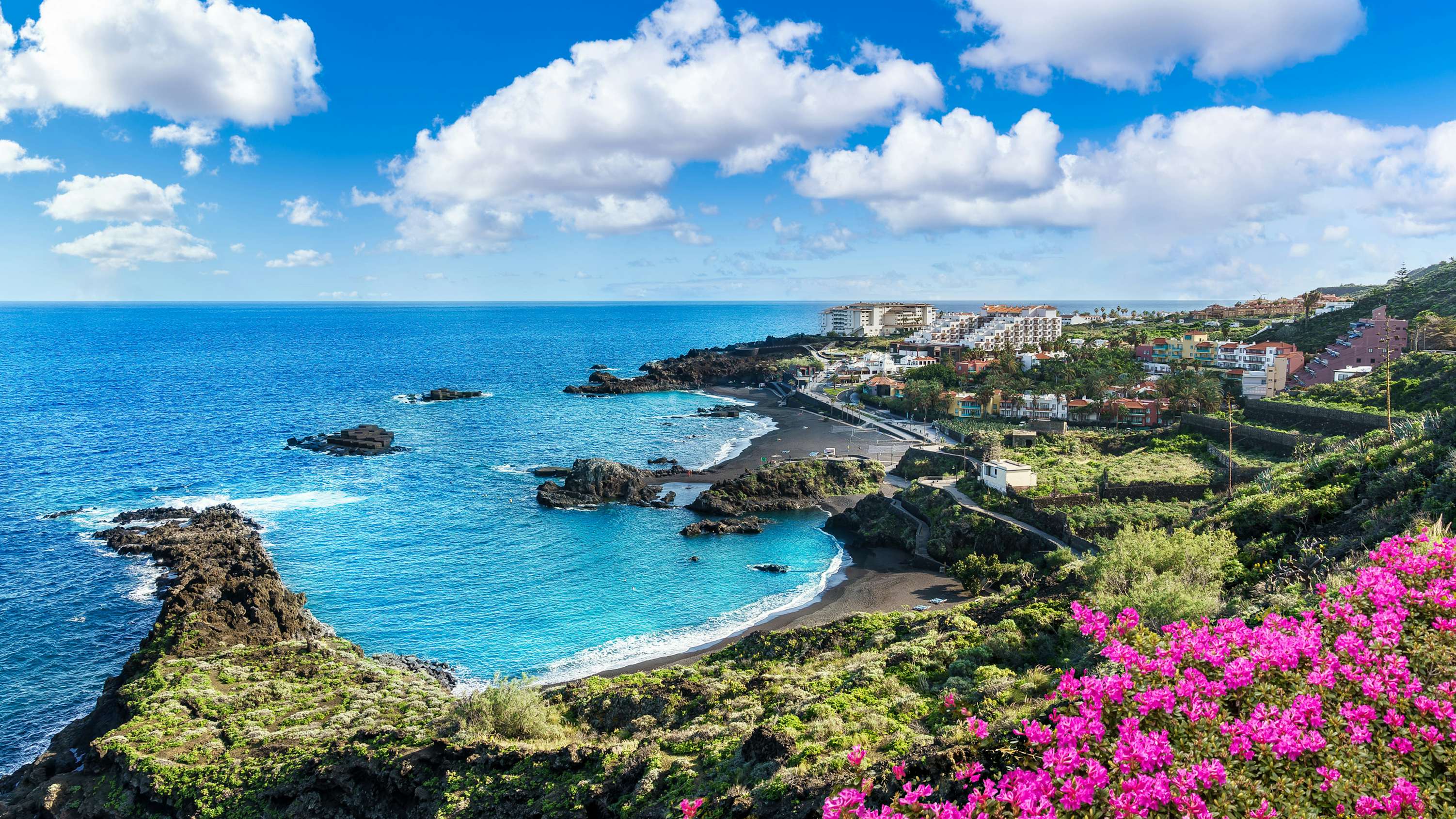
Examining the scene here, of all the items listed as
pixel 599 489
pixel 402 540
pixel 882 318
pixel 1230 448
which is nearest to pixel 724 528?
pixel 599 489

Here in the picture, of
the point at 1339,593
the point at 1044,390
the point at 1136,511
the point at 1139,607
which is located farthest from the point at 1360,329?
Result: the point at 1339,593

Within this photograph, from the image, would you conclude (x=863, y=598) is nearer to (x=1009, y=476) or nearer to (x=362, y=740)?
(x=1009, y=476)

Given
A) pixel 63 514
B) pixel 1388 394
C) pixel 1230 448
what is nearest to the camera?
pixel 1388 394

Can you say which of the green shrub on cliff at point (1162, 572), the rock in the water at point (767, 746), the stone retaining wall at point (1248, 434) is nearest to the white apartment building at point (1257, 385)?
the stone retaining wall at point (1248, 434)

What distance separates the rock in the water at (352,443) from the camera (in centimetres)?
7206

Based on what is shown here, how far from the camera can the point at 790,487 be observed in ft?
187

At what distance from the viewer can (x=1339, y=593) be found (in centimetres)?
1078

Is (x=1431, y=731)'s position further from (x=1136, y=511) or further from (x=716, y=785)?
(x=1136, y=511)

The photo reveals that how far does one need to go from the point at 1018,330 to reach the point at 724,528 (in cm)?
10041

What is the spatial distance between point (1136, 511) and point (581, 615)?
91.0 feet

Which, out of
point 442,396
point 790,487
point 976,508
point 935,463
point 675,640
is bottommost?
point 675,640

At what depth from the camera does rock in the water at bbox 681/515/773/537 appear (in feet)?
162

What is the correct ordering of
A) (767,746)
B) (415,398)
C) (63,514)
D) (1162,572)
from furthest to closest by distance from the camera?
(415,398), (63,514), (1162,572), (767,746)

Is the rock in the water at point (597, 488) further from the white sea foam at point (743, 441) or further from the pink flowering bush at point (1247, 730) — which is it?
the pink flowering bush at point (1247, 730)
